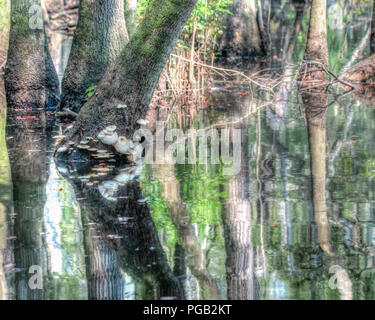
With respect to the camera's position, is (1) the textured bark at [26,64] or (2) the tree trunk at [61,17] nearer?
(1) the textured bark at [26,64]

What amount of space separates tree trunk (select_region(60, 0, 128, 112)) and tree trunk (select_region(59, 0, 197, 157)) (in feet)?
12.7

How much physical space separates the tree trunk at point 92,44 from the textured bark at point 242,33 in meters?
10.9

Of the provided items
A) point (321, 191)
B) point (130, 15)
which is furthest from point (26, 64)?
point (321, 191)

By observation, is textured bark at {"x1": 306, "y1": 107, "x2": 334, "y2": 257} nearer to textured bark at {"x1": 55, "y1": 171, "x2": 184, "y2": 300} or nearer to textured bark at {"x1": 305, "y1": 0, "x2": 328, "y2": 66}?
textured bark at {"x1": 55, "y1": 171, "x2": 184, "y2": 300}

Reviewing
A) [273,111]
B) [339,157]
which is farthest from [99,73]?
[339,157]

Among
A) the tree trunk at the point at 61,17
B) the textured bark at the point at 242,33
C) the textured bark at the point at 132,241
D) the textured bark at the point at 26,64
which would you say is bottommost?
the textured bark at the point at 132,241

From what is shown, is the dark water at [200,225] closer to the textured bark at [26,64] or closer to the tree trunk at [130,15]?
the textured bark at [26,64]

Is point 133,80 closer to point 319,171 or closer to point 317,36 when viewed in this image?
point 319,171

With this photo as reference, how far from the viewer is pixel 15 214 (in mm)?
7180

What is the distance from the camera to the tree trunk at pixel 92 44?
43.4 ft

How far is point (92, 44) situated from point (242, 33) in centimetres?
1182

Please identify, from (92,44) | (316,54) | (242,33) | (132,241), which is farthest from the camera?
(242,33)

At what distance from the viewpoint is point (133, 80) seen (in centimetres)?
944

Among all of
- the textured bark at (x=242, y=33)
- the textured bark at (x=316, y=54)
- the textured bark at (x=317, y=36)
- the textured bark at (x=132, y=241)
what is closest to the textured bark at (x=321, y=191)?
the textured bark at (x=132, y=241)
